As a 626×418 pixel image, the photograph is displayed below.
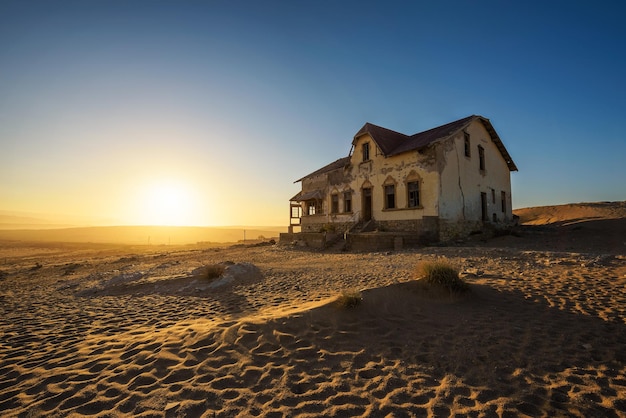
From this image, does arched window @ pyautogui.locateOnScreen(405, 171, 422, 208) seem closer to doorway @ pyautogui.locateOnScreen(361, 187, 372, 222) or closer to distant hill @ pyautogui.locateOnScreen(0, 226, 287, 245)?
doorway @ pyautogui.locateOnScreen(361, 187, 372, 222)

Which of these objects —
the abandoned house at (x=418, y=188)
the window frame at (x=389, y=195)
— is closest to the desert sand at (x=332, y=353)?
the abandoned house at (x=418, y=188)

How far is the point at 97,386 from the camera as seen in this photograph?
10.7 ft

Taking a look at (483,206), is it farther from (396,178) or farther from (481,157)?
(396,178)

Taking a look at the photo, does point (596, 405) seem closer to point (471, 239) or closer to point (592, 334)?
point (592, 334)

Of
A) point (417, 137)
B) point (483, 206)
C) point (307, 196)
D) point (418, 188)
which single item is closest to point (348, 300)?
point (418, 188)

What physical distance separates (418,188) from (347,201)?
6.28 metres

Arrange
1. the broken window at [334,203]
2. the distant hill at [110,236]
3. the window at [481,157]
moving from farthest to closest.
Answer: the distant hill at [110,236]
the broken window at [334,203]
the window at [481,157]

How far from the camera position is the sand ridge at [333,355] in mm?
2879

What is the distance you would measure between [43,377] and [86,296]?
210 inches

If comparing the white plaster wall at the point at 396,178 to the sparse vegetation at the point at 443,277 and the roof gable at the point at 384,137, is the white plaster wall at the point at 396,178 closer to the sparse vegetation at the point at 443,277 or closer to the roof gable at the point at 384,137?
the roof gable at the point at 384,137

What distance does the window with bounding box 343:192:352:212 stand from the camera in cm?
2228

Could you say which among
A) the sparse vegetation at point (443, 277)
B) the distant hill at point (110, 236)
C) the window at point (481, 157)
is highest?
the window at point (481, 157)

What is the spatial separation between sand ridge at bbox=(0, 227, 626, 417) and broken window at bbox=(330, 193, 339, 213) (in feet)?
55.6

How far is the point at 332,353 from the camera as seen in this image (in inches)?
151
